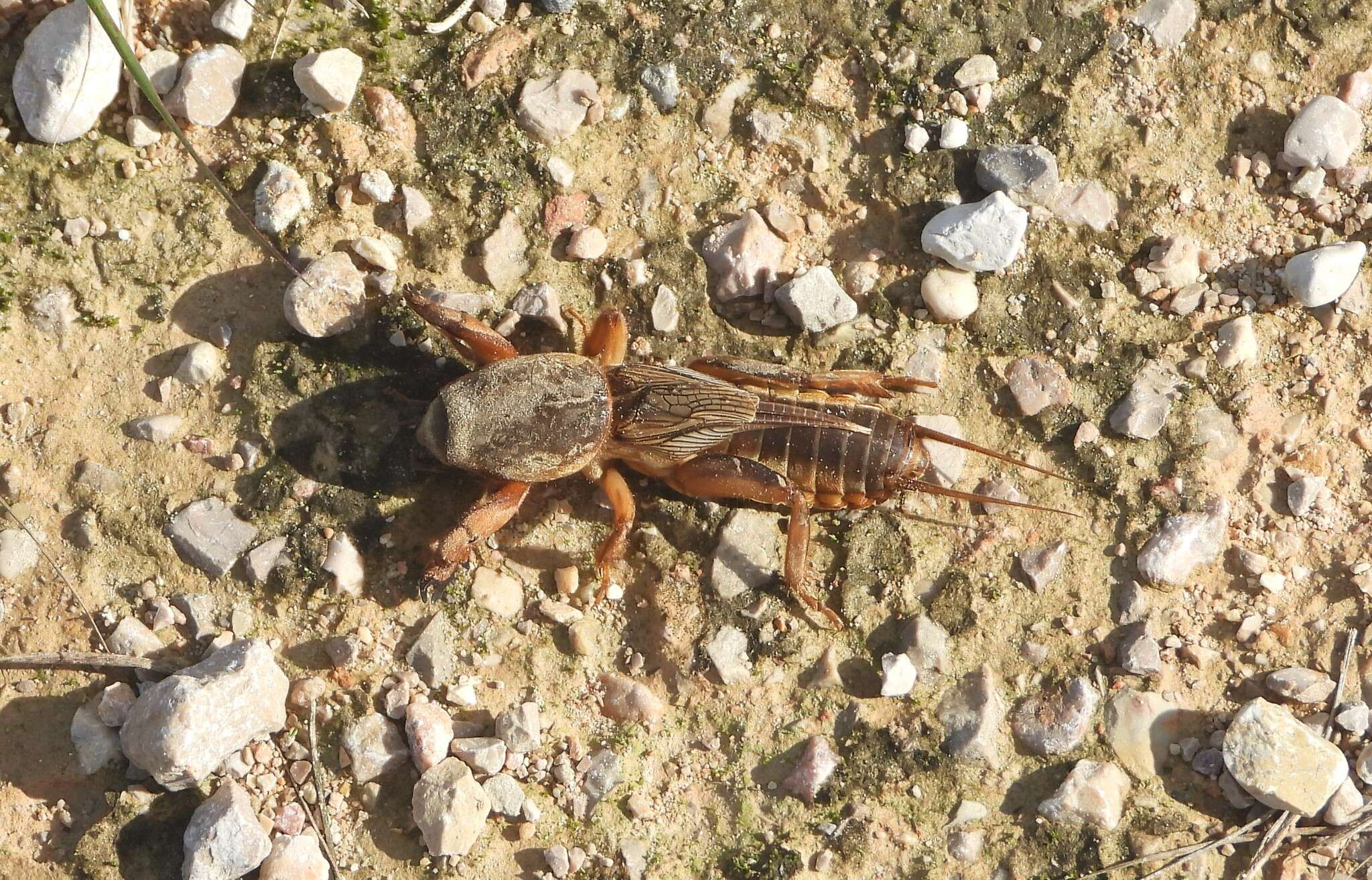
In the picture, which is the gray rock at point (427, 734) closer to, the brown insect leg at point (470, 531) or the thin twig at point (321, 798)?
the thin twig at point (321, 798)

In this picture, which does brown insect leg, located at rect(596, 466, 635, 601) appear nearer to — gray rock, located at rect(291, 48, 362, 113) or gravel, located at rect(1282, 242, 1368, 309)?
gray rock, located at rect(291, 48, 362, 113)

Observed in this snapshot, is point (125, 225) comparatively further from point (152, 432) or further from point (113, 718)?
point (113, 718)

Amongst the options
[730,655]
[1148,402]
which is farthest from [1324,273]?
[730,655]

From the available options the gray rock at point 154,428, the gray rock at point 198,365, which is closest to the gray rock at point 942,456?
the gray rock at point 198,365

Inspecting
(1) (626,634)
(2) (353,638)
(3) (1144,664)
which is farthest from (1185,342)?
(2) (353,638)

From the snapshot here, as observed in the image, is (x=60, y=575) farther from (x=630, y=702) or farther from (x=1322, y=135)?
(x=1322, y=135)

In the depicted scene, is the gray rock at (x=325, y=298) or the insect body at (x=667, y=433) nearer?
the insect body at (x=667, y=433)
